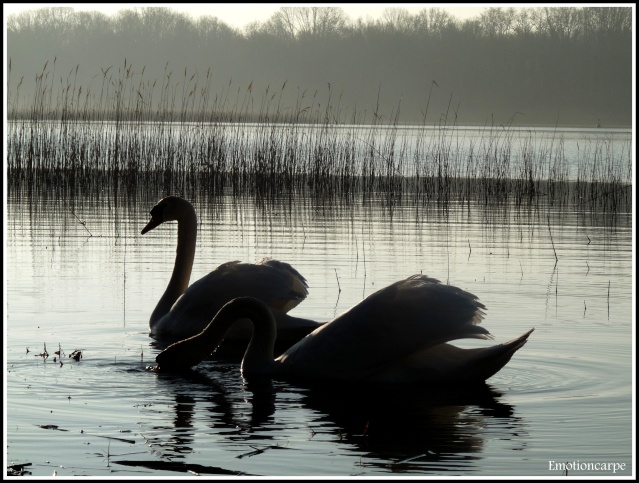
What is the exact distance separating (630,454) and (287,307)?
3.65m

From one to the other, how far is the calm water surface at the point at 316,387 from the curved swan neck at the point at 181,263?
212 mm

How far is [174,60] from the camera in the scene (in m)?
119

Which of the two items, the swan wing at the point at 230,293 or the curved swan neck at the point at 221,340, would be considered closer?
the curved swan neck at the point at 221,340

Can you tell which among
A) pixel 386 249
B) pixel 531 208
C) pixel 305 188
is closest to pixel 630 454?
pixel 386 249

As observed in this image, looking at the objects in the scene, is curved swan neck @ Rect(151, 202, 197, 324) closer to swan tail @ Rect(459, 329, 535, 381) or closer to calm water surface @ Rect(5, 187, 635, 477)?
calm water surface @ Rect(5, 187, 635, 477)

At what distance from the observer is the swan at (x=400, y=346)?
274 inches

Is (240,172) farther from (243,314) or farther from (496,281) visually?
(243,314)

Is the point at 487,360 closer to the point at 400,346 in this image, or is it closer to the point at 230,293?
the point at 400,346

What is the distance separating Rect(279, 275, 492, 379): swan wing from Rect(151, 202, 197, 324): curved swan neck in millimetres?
2288

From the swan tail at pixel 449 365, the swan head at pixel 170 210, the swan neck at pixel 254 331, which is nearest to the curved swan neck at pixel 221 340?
the swan neck at pixel 254 331

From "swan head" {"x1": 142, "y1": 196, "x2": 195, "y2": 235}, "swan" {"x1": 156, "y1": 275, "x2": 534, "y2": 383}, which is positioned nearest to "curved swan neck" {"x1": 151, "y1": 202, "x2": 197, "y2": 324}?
"swan head" {"x1": 142, "y1": 196, "x2": 195, "y2": 235}

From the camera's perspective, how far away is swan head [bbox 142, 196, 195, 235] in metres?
10.6

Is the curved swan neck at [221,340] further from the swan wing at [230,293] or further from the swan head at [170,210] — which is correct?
the swan head at [170,210]

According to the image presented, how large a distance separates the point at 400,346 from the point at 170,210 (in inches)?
164
